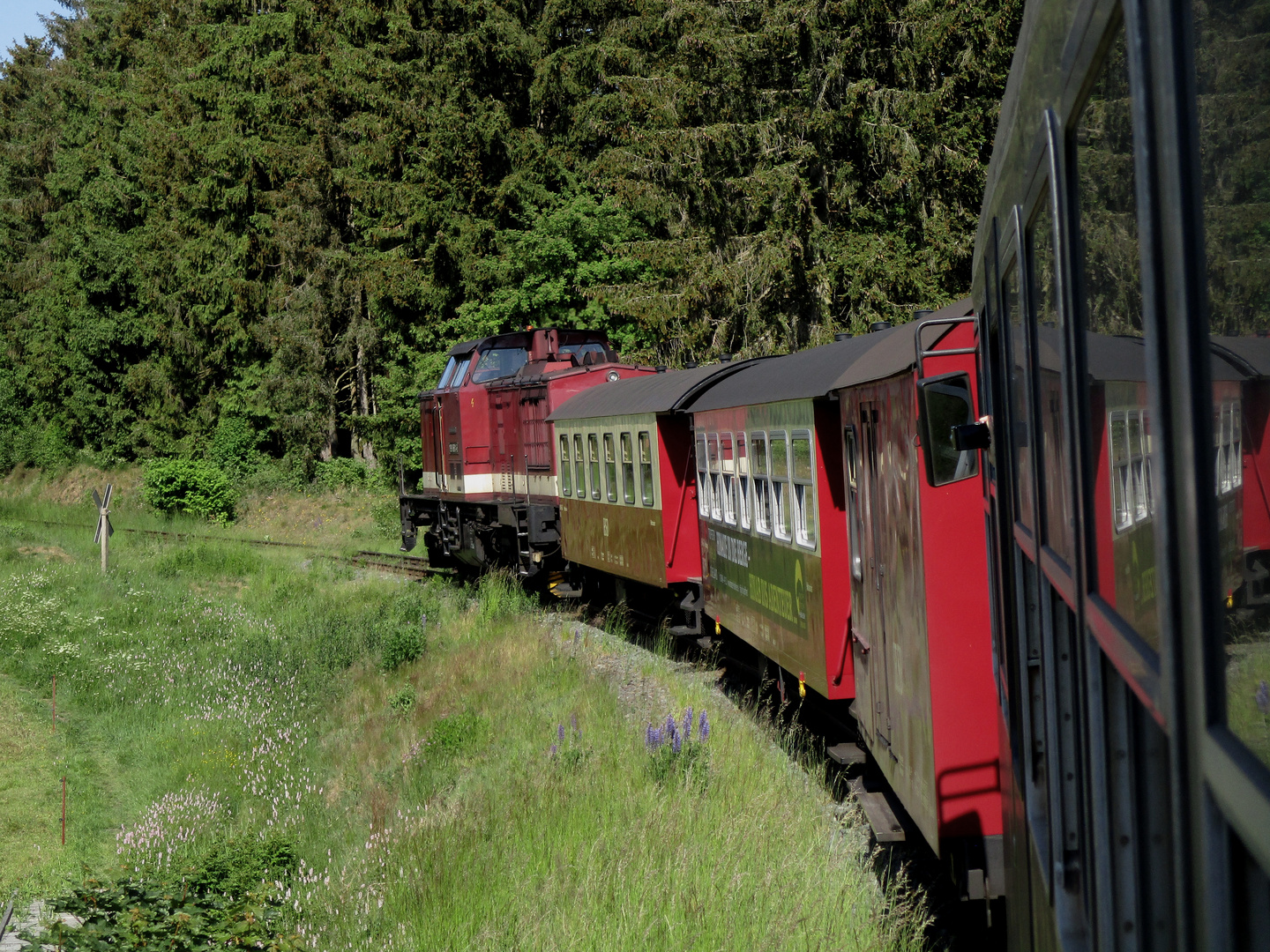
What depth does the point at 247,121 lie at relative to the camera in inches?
1720

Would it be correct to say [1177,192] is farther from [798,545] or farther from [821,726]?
[821,726]

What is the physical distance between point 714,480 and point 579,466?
19.0 feet

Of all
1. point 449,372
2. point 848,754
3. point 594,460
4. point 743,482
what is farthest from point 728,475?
point 449,372

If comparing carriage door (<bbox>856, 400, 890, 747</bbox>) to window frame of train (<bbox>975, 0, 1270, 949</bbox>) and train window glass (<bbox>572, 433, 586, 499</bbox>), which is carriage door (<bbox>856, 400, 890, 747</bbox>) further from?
train window glass (<bbox>572, 433, 586, 499</bbox>)

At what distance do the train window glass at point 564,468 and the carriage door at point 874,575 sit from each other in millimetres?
11000

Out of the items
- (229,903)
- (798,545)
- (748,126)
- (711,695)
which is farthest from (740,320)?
(229,903)

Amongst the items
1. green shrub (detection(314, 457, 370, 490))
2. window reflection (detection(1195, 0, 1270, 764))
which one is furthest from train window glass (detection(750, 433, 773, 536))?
green shrub (detection(314, 457, 370, 490))

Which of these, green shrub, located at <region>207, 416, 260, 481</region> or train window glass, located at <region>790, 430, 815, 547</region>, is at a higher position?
green shrub, located at <region>207, 416, 260, 481</region>

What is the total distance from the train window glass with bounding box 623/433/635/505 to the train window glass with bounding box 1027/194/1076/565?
12317 millimetres

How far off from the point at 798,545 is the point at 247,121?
39882 mm

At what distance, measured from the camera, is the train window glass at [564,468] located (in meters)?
18.5

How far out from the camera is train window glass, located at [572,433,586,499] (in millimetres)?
17641

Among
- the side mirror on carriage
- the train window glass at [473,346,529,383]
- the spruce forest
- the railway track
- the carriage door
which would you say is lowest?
the railway track

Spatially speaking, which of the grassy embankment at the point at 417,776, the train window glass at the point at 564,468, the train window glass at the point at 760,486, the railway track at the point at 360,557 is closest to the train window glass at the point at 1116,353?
the grassy embankment at the point at 417,776
